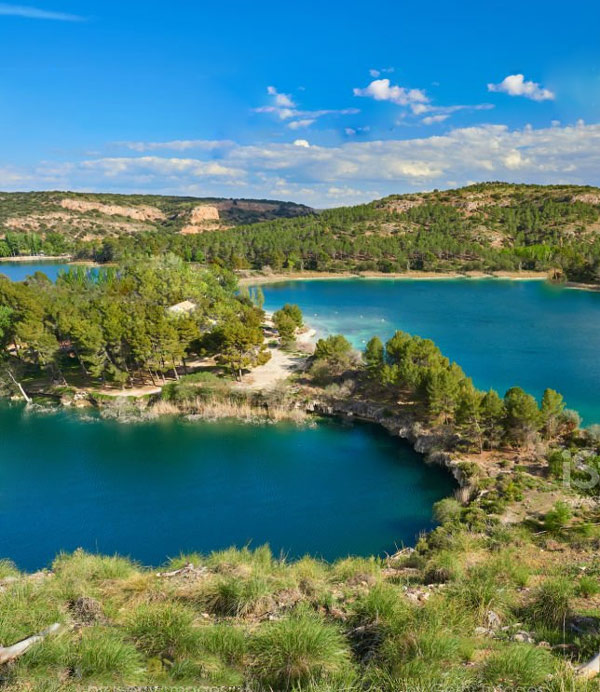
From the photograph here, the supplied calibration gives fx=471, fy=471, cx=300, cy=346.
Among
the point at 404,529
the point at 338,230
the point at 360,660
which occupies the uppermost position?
the point at 338,230

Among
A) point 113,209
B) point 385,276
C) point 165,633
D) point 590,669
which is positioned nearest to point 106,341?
point 165,633

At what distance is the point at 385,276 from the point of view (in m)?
108

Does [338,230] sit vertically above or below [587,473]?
above

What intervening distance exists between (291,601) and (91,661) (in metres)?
4.98

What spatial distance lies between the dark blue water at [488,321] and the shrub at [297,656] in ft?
103

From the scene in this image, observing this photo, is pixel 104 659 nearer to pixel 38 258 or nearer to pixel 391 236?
pixel 391 236

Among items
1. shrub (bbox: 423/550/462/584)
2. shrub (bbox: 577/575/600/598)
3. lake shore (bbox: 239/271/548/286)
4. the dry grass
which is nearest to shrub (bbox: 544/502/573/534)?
shrub (bbox: 423/550/462/584)

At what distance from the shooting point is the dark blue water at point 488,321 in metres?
42.3

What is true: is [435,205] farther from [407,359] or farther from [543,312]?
[407,359]

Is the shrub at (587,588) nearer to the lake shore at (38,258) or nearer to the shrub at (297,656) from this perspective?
the shrub at (297,656)

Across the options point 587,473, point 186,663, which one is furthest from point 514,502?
point 186,663

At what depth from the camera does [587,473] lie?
22594 mm

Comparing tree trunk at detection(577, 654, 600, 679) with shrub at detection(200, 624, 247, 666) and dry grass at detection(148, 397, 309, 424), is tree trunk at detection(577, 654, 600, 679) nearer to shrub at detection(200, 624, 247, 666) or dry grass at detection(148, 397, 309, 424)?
shrub at detection(200, 624, 247, 666)

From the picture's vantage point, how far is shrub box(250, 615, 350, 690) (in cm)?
677
